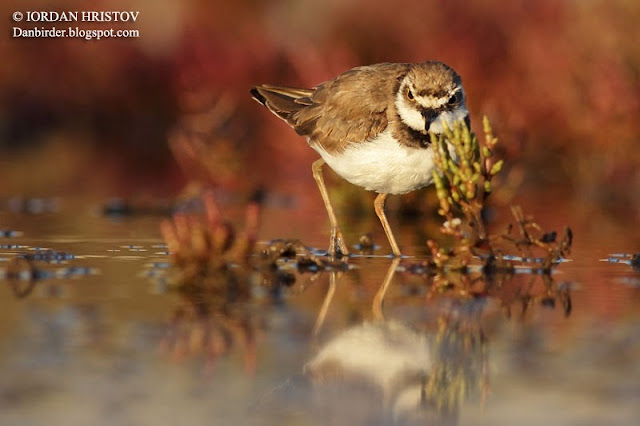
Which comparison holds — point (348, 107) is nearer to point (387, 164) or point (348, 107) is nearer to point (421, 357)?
point (387, 164)

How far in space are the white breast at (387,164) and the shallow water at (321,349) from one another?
25.4 inches

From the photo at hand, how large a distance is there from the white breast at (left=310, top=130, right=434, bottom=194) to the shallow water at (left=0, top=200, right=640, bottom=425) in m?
0.64

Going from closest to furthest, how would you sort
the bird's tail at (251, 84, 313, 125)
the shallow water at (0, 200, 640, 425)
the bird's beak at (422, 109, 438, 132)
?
the shallow water at (0, 200, 640, 425) → the bird's beak at (422, 109, 438, 132) → the bird's tail at (251, 84, 313, 125)

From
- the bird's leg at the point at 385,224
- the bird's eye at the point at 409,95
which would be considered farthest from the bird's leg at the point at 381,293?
the bird's eye at the point at 409,95

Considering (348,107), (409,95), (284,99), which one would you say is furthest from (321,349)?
(284,99)

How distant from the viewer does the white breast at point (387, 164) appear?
8.53 meters

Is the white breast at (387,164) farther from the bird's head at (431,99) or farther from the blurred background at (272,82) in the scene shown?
the blurred background at (272,82)

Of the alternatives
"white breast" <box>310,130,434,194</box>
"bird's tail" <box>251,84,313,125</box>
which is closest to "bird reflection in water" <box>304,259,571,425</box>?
"white breast" <box>310,130,434,194</box>

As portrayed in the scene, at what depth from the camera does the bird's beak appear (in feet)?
27.5

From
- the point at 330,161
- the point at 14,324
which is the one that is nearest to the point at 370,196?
the point at 330,161

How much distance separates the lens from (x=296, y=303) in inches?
280

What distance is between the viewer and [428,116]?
8.41 metres

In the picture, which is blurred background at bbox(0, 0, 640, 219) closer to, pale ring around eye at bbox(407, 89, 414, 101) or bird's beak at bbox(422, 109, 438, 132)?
pale ring around eye at bbox(407, 89, 414, 101)

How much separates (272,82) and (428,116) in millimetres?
15413
